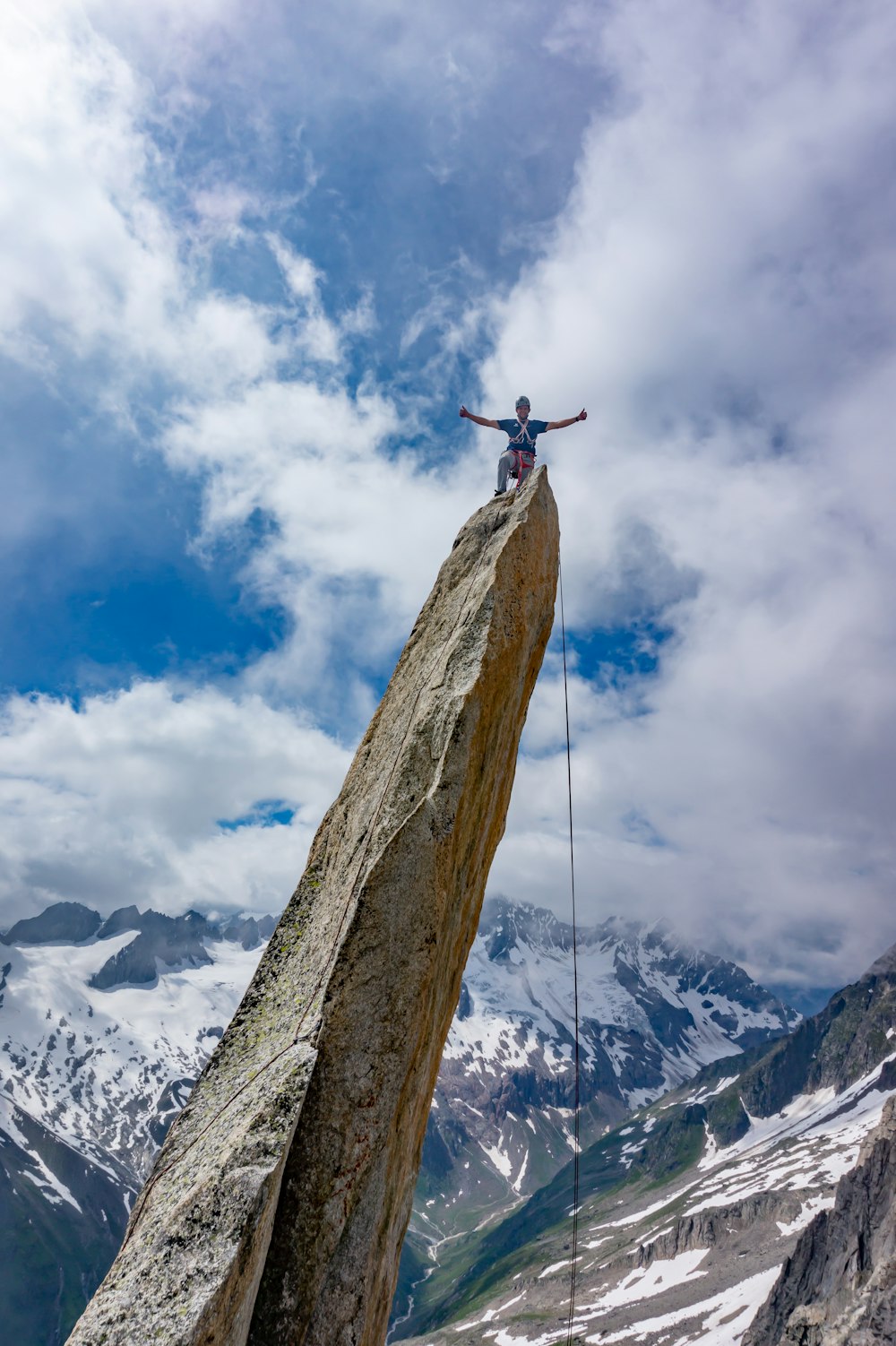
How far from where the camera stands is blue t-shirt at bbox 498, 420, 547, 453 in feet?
65.1

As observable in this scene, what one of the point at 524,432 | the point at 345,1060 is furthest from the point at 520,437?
the point at 345,1060

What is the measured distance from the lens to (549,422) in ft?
65.9

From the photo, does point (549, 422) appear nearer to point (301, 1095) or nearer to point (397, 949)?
point (397, 949)

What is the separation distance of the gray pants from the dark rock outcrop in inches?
3935

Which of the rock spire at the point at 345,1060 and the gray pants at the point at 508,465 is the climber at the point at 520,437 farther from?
the rock spire at the point at 345,1060

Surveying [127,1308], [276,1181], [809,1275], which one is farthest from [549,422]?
[809,1275]

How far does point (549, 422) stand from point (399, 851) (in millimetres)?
13597

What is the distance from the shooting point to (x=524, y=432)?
19.9 metres

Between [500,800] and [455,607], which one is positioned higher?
[455,607]

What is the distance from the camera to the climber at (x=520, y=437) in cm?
1938

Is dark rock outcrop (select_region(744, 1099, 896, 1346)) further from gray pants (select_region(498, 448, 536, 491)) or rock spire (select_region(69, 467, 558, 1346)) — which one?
rock spire (select_region(69, 467, 558, 1346))

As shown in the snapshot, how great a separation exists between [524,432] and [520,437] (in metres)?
0.17

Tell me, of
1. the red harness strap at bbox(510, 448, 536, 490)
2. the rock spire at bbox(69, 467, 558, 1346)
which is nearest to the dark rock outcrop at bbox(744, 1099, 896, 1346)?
the red harness strap at bbox(510, 448, 536, 490)

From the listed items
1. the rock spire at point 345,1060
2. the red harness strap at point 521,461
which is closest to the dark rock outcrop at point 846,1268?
the red harness strap at point 521,461
